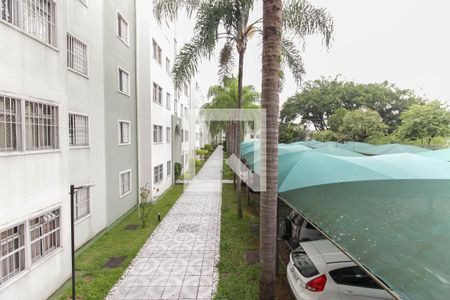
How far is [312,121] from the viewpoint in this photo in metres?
49.3

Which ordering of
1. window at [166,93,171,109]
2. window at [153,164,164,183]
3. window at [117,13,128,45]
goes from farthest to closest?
window at [166,93,171,109] < window at [153,164,164,183] < window at [117,13,128,45]

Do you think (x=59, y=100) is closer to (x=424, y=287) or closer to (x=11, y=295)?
(x=11, y=295)

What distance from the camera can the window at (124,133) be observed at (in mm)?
12891

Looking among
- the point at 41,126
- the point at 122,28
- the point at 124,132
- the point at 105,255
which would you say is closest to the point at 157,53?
the point at 122,28

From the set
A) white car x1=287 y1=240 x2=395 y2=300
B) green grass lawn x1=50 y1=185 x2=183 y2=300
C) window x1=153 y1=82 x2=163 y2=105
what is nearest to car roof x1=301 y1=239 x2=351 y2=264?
white car x1=287 y1=240 x2=395 y2=300

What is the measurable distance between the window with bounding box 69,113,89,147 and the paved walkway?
4.49 meters

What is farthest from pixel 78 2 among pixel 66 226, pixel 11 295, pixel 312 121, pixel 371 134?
pixel 312 121

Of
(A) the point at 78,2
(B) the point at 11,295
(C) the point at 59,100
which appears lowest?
(B) the point at 11,295

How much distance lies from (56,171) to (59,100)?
1907 mm

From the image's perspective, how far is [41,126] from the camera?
264 inches

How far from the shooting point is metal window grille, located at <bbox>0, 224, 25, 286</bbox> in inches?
215

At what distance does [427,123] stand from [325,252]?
21935 millimetres

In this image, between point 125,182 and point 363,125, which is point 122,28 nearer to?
point 125,182

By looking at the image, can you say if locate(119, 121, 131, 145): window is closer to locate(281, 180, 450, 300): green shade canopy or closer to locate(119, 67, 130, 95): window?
locate(119, 67, 130, 95): window
